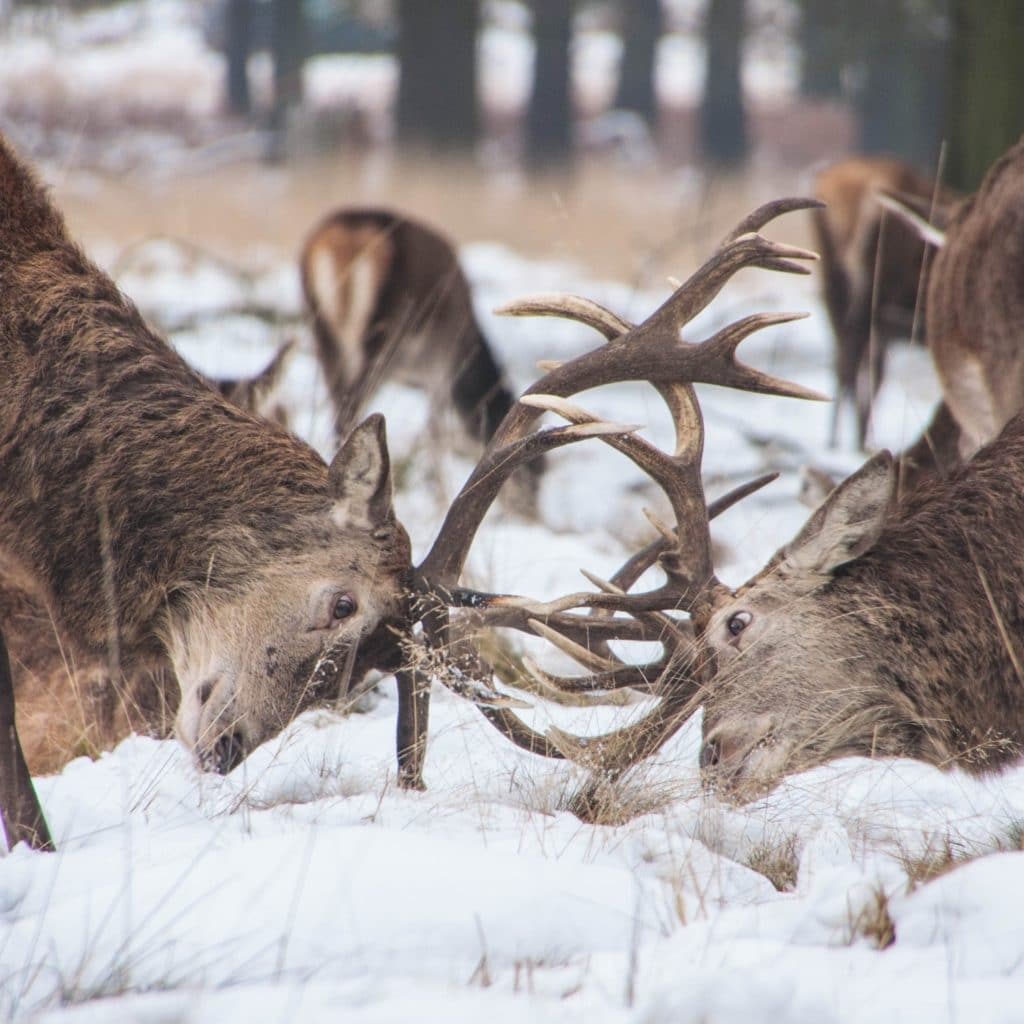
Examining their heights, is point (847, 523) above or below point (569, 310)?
below

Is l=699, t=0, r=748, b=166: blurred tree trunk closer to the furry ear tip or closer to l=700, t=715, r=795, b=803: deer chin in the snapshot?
the furry ear tip

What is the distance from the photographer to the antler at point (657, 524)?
3.72m

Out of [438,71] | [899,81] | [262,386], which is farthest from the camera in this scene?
[899,81]

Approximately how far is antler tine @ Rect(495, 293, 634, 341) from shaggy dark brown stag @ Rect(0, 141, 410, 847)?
0.49 meters

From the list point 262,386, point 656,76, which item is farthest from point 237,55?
point 262,386

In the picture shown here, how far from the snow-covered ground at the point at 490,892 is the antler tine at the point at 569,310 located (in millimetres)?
1052

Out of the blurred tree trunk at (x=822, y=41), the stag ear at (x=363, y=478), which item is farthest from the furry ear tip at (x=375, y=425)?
the blurred tree trunk at (x=822, y=41)

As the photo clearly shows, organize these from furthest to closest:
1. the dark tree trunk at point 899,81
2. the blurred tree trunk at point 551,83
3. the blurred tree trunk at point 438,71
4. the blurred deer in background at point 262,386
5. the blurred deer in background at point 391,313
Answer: the blurred tree trunk at point 551,83
the dark tree trunk at point 899,81
the blurred tree trunk at point 438,71
the blurred deer in background at point 391,313
the blurred deer in background at point 262,386

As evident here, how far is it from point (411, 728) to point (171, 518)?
0.82 metres

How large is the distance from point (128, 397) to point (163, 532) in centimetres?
36

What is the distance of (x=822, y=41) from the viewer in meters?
29.9

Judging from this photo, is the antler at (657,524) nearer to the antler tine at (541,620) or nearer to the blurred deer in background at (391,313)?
the antler tine at (541,620)

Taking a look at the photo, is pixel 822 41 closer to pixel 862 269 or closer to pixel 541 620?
pixel 862 269

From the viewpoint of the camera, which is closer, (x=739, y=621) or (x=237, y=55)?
(x=739, y=621)
